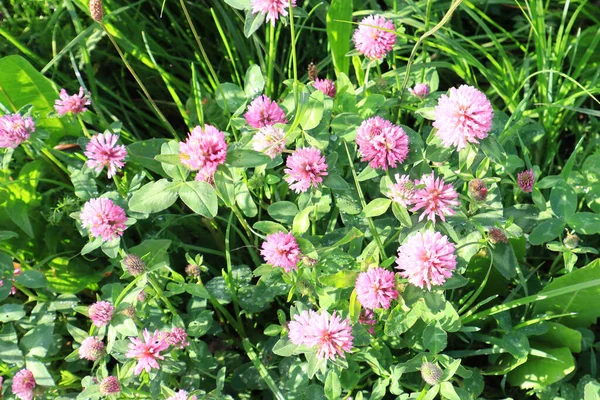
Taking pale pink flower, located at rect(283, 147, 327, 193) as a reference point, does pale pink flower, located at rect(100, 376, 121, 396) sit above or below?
below

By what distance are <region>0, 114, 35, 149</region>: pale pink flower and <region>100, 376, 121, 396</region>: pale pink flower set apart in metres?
0.59

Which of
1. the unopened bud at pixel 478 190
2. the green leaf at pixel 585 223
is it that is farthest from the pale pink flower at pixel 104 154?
the green leaf at pixel 585 223

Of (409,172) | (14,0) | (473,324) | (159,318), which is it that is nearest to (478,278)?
(473,324)

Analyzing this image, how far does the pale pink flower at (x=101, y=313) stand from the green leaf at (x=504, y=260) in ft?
2.71

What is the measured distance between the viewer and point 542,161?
1.87 metres

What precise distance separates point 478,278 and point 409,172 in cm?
38

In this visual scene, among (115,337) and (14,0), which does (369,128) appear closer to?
(115,337)

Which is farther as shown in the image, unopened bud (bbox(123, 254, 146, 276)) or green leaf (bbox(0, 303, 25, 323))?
green leaf (bbox(0, 303, 25, 323))

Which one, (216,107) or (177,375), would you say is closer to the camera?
(177,375)

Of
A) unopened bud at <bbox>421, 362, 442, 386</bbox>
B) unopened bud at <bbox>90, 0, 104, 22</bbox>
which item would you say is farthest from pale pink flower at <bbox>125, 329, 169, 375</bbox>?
unopened bud at <bbox>90, 0, 104, 22</bbox>

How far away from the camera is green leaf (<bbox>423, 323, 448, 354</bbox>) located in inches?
49.8

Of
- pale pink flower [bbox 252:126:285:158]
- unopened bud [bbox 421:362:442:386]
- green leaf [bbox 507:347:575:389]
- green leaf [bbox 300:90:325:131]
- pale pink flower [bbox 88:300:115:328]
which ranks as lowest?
green leaf [bbox 507:347:575:389]

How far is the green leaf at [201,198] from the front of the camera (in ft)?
3.60

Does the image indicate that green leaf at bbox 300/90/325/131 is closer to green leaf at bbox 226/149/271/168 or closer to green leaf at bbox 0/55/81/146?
green leaf at bbox 226/149/271/168
